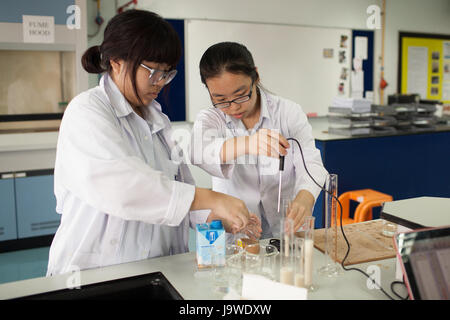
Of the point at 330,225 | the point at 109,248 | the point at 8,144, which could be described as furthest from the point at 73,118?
the point at 8,144

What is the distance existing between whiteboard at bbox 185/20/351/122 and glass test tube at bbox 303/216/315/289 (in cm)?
337

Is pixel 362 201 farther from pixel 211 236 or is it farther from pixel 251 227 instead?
pixel 211 236

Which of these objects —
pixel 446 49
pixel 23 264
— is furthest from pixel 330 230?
pixel 446 49

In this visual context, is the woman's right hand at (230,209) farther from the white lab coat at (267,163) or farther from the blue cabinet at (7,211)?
the blue cabinet at (7,211)

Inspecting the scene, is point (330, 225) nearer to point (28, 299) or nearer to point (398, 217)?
point (398, 217)

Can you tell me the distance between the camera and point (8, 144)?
3094 mm

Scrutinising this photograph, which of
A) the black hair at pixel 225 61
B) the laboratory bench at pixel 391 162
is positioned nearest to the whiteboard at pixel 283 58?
the laboratory bench at pixel 391 162

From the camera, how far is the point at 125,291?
42.3 inches

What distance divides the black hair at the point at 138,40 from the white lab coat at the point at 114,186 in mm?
122

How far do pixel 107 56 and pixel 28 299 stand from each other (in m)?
0.67

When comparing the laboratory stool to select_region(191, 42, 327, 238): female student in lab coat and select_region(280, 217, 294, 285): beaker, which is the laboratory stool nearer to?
select_region(191, 42, 327, 238): female student in lab coat

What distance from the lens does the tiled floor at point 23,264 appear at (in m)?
2.76

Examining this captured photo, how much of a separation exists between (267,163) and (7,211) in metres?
2.36

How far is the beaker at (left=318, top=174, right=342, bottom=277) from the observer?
3.84 feet
